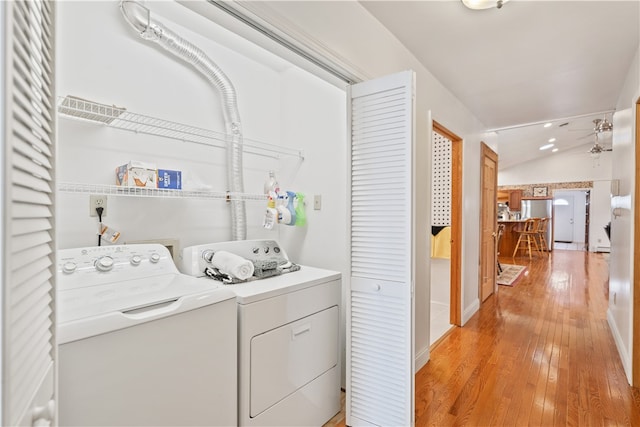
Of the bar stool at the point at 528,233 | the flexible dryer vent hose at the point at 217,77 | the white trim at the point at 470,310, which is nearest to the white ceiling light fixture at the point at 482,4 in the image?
the flexible dryer vent hose at the point at 217,77

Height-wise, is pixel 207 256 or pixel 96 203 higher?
pixel 96 203

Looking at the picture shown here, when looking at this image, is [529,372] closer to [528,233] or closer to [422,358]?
[422,358]

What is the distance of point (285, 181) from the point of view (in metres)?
2.57

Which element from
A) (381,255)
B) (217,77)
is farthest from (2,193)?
(217,77)

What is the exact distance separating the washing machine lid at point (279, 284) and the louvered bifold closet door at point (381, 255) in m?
0.21

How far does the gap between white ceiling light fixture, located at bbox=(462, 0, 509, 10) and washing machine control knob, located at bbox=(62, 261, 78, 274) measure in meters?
2.36

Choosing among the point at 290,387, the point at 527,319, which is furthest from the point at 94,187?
the point at 527,319

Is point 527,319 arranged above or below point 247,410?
below

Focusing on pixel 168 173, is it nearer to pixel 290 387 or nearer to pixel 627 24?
pixel 290 387

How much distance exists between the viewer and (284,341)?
5.35 ft

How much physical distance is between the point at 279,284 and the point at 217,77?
1.38 meters

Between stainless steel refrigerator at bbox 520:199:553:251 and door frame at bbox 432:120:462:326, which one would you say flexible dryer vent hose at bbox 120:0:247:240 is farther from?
stainless steel refrigerator at bbox 520:199:553:251

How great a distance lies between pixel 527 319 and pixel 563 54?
2746mm

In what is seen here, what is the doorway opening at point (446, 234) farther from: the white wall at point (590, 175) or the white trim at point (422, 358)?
the white wall at point (590, 175)
